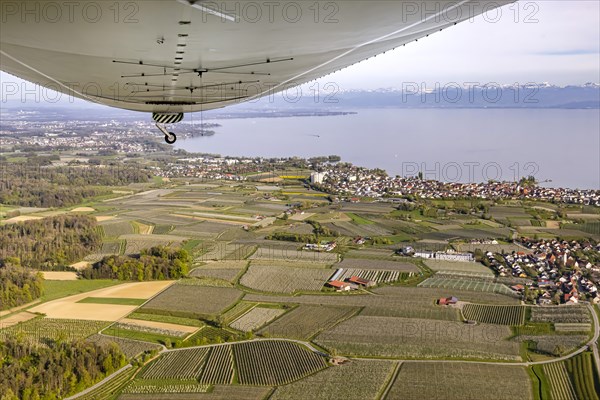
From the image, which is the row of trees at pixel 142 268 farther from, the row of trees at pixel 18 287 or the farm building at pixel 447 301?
the farm building at pixel 447 301

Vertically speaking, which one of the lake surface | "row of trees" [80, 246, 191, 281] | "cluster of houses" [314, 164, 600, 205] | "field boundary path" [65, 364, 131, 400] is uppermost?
the lake surface

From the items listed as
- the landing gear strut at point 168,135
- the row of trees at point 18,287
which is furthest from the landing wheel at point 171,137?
the row of trees at point 18,287

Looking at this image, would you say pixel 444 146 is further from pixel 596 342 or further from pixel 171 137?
pixel 171 137

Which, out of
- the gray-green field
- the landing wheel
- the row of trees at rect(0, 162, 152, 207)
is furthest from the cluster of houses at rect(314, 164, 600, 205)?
the landing wheel

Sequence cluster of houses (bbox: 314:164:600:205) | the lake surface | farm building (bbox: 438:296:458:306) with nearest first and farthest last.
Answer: farm building (bbox: 438:296:458:306) → cluster of houses (bbox: 314:164:600:205) → the lake surface

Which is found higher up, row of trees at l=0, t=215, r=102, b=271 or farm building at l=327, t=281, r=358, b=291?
→ row of trees at l=0, t=215, r=102, b=271

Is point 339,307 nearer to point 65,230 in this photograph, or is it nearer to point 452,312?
point 452,312

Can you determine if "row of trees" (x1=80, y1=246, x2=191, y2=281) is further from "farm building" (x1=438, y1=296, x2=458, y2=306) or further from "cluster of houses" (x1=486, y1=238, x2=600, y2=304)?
"cluster of houses" (x1=486, y1=238, x2=600, y2=304)
